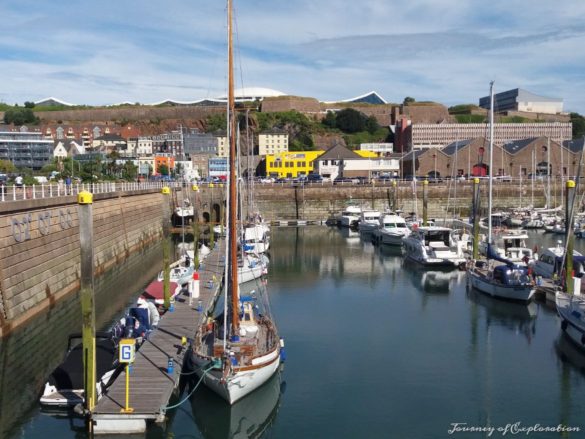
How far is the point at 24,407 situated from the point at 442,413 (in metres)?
12.4

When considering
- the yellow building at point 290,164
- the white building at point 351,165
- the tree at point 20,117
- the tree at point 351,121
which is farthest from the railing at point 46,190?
the tree at point 20,117

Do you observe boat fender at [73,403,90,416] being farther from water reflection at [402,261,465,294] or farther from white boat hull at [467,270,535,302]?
water reflection at [402,261,465,294]

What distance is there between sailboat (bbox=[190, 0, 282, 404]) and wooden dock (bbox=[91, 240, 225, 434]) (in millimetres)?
886

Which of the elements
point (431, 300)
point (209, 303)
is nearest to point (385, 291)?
point (431, 300)

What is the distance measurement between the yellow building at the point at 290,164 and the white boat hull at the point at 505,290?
245ft

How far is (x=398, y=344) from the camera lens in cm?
2538

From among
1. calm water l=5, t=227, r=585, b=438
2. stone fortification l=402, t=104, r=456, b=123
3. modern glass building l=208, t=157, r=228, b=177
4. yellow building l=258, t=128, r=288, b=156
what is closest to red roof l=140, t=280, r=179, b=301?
calm water l=5, t=227, r=585, b=438

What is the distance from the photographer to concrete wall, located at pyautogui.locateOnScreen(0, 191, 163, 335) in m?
24.8

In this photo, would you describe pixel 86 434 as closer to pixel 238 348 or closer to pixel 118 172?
pixel 238 348

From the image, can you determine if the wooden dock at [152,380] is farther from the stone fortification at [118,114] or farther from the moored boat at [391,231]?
the stone fortification at [118,114]

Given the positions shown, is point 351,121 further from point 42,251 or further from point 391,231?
point 42,251

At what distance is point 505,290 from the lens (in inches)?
1249

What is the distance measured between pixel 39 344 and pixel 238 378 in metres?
10.9

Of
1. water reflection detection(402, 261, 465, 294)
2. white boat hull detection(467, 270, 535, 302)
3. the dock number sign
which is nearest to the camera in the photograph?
the dock number sign
